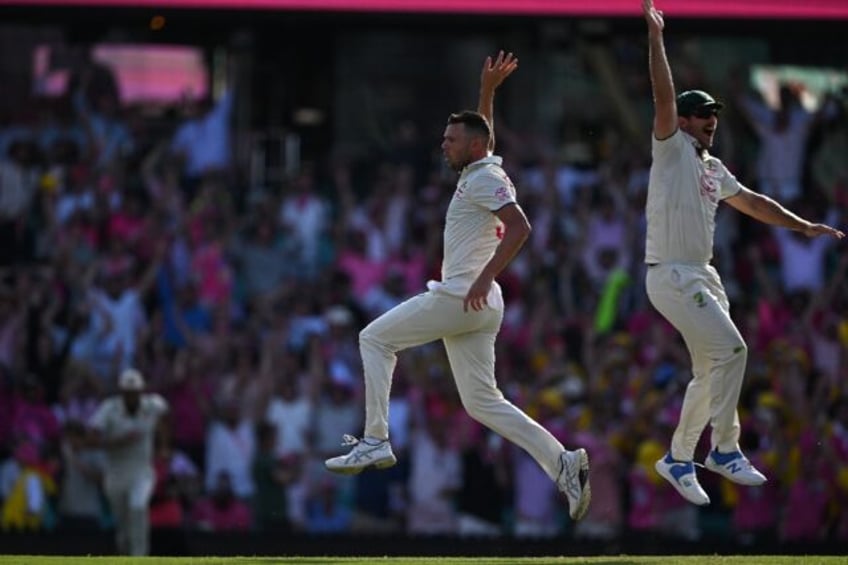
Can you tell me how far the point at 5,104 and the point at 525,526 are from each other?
6887mm

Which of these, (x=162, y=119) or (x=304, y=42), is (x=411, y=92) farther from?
(x=162, y=119)

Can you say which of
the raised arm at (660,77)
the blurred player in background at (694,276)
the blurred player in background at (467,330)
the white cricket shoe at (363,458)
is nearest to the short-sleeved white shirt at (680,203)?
the blurred player in background at (694,276)

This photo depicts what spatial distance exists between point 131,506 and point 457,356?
19.7 ft

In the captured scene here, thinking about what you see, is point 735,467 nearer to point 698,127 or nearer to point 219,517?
point 698,127

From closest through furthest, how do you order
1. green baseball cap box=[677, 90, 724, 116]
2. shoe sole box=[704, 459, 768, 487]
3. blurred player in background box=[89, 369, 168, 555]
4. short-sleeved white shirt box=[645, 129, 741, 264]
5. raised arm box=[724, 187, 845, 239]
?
1. short-sleeved white shirt box=[645, 129, 741, 264]
2. shoe sole box=[704, 459, 768, 487]
3. green baseball cap box=[677, 90, 724, 116]
4. raised arm box=[724, 187, 845, 239]
5. blurred player in background box=[89, 369, 168, 555]

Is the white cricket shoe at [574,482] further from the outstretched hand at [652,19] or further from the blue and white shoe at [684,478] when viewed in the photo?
the outstretched hand at [652,19]

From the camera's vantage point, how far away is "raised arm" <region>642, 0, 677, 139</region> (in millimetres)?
10578

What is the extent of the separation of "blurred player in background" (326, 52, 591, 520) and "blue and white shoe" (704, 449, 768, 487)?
0.73 meters

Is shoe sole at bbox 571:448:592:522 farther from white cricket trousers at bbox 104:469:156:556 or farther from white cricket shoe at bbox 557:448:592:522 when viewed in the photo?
white cricket trousers at bbox 104:469:156:556

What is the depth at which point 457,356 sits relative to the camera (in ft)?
36.9

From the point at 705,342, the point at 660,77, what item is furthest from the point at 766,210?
the point at 660,77

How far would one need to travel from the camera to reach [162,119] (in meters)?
20.2

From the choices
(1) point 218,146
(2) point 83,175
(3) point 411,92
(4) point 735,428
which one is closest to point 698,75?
(3) point 411,92

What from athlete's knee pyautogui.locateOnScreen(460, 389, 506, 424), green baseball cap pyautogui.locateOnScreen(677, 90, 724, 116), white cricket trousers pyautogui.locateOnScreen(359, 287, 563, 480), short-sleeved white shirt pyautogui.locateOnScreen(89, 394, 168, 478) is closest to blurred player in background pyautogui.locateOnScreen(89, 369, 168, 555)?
short-sleeved white shirt pyautogui.locateOnScreen(89, 394, 168, 478)
